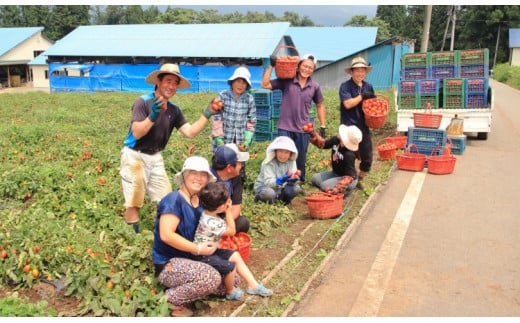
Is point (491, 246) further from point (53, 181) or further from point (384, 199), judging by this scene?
point (53, 181)

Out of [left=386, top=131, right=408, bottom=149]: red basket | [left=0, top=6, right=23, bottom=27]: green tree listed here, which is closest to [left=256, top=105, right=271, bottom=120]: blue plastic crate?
[left=386, top=131, right=408, bottom=149]: red basket

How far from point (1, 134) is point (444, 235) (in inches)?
406

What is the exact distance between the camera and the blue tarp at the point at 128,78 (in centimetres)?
3238

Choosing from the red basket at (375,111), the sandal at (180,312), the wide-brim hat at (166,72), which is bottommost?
the sandal at (180,312)

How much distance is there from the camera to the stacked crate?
35.6ft

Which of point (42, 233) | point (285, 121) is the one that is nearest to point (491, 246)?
point (285, 121)

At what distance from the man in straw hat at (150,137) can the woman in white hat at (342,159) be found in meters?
2.32

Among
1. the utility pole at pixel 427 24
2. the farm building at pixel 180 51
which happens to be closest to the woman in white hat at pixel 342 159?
the utility pole at pixel 427 24

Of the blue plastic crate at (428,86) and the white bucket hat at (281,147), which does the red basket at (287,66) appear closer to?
the white bucket hat at (281,147)

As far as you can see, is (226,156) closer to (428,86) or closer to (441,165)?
(441,165)

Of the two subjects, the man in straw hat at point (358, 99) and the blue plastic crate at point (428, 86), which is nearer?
the man in straw hat at point (358, 99)

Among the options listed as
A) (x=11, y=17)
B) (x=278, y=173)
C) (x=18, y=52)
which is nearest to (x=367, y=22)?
(x=18, y=52)

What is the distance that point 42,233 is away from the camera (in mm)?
4926

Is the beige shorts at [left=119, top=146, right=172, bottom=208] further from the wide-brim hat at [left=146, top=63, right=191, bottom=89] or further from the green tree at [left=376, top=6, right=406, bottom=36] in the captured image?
the green tree at [left=376, top=6, right=406, bottom=36]
